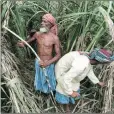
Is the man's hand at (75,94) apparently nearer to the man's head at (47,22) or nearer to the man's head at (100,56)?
the man's head at (100,56)

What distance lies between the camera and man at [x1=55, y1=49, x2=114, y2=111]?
12.0 feet

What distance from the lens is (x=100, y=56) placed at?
3.69 m

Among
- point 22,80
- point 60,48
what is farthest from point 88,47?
point 22,80

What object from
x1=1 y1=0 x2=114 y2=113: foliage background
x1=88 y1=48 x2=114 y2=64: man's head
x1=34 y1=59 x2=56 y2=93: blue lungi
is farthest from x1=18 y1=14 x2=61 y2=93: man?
x1=88 y1=48 x2=114 y2=64: man's head

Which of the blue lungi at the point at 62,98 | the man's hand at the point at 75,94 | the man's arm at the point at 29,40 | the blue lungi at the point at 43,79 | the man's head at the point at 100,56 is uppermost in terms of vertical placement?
the man's arm at the point at 29,40

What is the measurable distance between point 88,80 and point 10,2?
100 centimetres

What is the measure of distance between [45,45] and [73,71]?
36 cm

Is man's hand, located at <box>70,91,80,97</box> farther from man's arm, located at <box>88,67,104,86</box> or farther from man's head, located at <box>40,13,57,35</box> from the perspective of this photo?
man's head, located at <box>40,13,57,35</box>

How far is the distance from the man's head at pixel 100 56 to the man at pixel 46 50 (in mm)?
288

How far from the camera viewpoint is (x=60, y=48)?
399cm

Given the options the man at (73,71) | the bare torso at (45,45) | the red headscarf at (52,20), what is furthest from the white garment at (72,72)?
the red headscarf at (52,20)

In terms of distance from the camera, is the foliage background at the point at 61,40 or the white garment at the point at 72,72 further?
the foliage background at the point at 61,40

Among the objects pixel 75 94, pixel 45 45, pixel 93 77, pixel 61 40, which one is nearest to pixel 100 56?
pixel 93 77

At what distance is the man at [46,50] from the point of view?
3762mm
